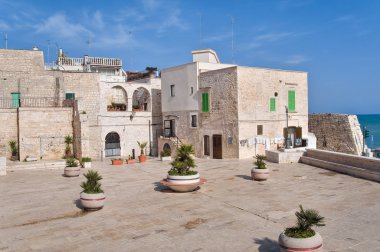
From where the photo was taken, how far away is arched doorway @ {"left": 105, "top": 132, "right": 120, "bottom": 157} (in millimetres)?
33469

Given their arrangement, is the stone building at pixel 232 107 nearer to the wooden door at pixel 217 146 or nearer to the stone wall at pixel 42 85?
the wooden door at pixel 217 146

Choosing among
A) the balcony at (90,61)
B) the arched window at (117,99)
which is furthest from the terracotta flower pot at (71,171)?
the balcony at (90,61)

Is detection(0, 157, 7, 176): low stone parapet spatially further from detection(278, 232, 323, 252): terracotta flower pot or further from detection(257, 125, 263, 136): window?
detection(278, 232, 323, 252): terracotta flower pot

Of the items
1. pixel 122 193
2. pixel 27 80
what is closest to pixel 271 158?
pixel 122 193

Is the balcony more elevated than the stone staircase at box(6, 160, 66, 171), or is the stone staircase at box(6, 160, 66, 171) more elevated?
the balcony

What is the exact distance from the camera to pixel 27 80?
96.6 ft

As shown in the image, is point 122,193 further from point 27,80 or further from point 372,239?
point 27,80

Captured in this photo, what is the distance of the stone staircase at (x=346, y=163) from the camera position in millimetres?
15517

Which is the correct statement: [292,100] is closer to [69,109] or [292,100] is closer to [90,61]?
[69,109]

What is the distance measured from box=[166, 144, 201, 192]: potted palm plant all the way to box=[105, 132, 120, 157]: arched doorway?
805 inches

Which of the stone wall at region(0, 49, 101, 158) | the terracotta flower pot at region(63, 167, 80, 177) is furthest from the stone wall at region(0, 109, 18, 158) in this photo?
the terracotta flower pot at region(63, 167, 80, 177)

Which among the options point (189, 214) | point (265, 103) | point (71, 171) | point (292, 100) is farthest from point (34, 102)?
point (189, 214)

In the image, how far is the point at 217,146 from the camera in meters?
27.4

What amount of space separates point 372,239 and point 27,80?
2938cm
